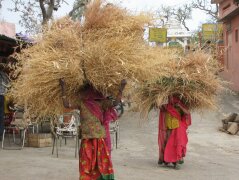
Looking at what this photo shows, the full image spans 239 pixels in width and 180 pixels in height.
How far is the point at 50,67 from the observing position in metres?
5.17

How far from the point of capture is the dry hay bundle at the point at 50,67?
16.9 feet

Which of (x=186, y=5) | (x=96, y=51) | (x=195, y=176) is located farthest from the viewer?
(x=186, y=5)

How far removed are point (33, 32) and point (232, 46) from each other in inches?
713

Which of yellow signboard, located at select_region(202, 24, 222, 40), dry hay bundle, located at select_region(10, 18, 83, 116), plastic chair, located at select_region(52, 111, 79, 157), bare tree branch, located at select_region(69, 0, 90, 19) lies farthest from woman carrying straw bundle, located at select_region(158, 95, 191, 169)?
yellow signboard, located at select_region(202, 24, 222, 40)

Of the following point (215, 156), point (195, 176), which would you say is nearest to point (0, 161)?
point (195, 176)

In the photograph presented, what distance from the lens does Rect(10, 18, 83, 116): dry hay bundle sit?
16.9 feet

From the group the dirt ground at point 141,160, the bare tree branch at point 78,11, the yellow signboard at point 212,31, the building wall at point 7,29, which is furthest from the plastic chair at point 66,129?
the yellow signboard at point 212,31

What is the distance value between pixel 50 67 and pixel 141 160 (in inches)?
171

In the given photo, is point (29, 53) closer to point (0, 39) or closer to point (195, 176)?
point (195, 176)

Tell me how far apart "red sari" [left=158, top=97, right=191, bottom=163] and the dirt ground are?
24cm

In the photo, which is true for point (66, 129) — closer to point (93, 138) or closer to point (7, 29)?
point (7, 29)

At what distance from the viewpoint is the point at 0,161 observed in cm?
780

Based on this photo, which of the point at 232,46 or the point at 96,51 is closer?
the point at 96,51

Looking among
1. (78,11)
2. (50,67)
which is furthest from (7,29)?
(50,67)
